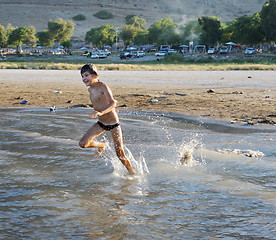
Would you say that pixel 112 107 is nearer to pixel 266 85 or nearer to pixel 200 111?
pixel 200 111

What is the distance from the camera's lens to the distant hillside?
136m

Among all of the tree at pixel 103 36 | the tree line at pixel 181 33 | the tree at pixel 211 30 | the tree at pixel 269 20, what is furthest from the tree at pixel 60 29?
the tree at pixel 269 20

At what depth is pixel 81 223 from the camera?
15.5 feet

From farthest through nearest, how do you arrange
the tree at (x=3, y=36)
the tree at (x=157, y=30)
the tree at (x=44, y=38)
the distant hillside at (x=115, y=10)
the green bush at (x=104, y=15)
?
the green bush at (x=104, y=15) < the distant hillside at (x=115, y=10) < the tree at (x=44, y=38) < the tree at (x=157, y=30) < the tree at (x=3, y=36)

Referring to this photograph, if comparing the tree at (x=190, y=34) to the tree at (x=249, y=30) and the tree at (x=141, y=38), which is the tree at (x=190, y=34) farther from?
the tree at (x=249, y=30)

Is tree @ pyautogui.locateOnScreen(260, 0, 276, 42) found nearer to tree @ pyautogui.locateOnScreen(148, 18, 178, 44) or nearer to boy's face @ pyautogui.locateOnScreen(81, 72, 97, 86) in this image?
tree @ pyautogui.locateOnScreen(148, 18, 178, 44)

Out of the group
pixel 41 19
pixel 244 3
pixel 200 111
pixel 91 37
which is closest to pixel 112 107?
pixel 200 111

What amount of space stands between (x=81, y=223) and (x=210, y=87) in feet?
45.9

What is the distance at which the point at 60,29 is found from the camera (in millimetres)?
101688

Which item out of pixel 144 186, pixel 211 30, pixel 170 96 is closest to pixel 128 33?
pixel 211 30

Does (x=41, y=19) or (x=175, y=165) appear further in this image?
(x=41, y=19)

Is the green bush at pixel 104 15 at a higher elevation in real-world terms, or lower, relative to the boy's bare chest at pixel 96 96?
higher

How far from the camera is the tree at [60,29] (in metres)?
101

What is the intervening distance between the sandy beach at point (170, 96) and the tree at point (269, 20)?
50.0m
